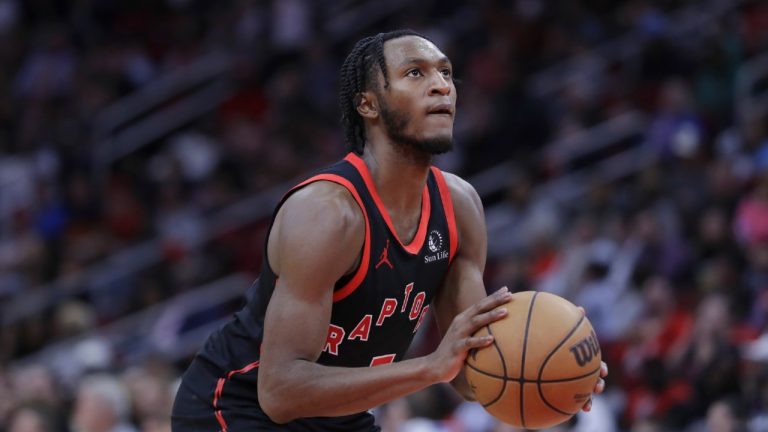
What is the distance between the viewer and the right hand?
174 inches

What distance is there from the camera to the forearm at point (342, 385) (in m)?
4.45

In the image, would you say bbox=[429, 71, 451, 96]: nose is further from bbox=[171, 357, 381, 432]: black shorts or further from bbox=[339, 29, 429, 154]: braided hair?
bbox=[171, 357, 381, 432]: black shorts

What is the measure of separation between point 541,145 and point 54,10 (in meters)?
7.17

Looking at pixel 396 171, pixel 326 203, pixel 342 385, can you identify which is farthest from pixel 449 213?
pixel 342 385

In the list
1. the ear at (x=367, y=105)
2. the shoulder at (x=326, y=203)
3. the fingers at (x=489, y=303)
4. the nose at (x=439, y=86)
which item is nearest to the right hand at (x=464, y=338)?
the fingers at (x=489, y=303)

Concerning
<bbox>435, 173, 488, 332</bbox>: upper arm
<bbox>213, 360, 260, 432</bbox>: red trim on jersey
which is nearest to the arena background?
<bbox>435, 173, 488, 332</bbox>: upper arm

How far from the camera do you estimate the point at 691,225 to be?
10.4 m

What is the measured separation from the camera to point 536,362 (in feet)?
14.7

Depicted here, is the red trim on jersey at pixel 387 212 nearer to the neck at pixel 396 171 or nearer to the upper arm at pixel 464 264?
the neck at pixel 396 171

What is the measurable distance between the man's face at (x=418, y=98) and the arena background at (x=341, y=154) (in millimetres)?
3594

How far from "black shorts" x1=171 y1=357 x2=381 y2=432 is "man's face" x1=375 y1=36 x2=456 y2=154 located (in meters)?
1.06

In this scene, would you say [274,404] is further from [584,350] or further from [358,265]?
[584,350]

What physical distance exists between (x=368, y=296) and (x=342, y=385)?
395 mm

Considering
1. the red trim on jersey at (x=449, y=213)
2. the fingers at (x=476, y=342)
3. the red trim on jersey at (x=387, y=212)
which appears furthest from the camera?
the red trim on jersey at (x=449, y=213)
